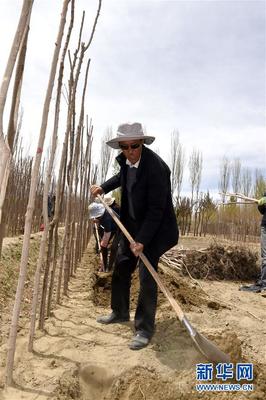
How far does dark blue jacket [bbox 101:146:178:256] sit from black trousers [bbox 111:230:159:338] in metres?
0.15

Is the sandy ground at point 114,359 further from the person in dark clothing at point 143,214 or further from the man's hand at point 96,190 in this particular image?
the man's hand at point 96,190

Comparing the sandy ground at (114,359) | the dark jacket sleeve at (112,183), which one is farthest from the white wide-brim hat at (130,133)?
the sandy ground at (114,359)

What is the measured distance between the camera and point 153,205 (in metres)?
2.54

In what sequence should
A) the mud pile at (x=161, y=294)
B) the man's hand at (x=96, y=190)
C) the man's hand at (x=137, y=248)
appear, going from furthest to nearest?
the mud pile at (x=161, y=294)
the man's hand at (x=96, y=190)
the man's hand at (x=137, y=248)

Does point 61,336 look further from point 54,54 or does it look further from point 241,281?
point 241,281

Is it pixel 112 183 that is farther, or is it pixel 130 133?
pixel 112 183

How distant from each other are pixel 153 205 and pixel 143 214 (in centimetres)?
20

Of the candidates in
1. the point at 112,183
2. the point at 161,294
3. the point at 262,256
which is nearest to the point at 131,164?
the point at 112,183

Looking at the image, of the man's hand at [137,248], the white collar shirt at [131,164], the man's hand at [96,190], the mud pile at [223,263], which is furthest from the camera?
the mud pile at [223,263]

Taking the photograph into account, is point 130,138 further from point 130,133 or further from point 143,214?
point 143,214

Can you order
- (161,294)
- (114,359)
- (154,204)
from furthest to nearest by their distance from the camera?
(161,294), (154,204), (114,359)

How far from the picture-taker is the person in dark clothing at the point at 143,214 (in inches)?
99.6

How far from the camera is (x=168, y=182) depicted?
2.68 meters

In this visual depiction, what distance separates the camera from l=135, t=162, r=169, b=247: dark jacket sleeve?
8.20 ft
